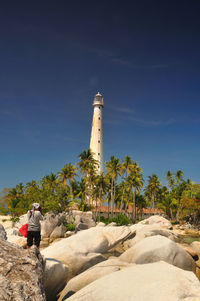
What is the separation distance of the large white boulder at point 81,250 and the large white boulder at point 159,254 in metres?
1.35

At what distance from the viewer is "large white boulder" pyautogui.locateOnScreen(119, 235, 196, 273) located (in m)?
8.41

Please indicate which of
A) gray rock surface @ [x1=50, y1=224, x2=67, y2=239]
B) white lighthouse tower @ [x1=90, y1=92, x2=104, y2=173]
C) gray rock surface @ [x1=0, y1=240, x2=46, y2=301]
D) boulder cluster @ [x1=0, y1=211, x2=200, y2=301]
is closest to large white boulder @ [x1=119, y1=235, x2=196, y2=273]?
boulder cluster @ [x1=0, y1=211, x2=200, y2=301]

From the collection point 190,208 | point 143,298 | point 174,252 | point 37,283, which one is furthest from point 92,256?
point 190,208

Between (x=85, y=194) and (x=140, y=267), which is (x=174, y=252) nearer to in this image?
(x=140, y=267)

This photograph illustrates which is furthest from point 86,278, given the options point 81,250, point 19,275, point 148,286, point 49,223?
point 49,223

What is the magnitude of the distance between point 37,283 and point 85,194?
56221mm

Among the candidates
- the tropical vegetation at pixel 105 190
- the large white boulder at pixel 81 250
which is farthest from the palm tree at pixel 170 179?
the large white boulder at pixel 81 250

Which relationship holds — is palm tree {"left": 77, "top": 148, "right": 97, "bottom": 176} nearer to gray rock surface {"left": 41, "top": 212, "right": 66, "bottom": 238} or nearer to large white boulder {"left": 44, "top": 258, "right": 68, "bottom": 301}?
gray rock surface {"left": 41, "top": 212, "right": 66, "bottom": 238}

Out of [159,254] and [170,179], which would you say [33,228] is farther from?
[170,179]

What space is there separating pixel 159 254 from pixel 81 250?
303 cm

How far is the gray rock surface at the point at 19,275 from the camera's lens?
3.21 meters

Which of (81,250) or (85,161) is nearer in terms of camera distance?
(81,250)

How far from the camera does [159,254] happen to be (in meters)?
8.38

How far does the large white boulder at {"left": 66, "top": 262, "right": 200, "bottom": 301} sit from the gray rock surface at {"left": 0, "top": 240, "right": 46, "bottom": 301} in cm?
149
